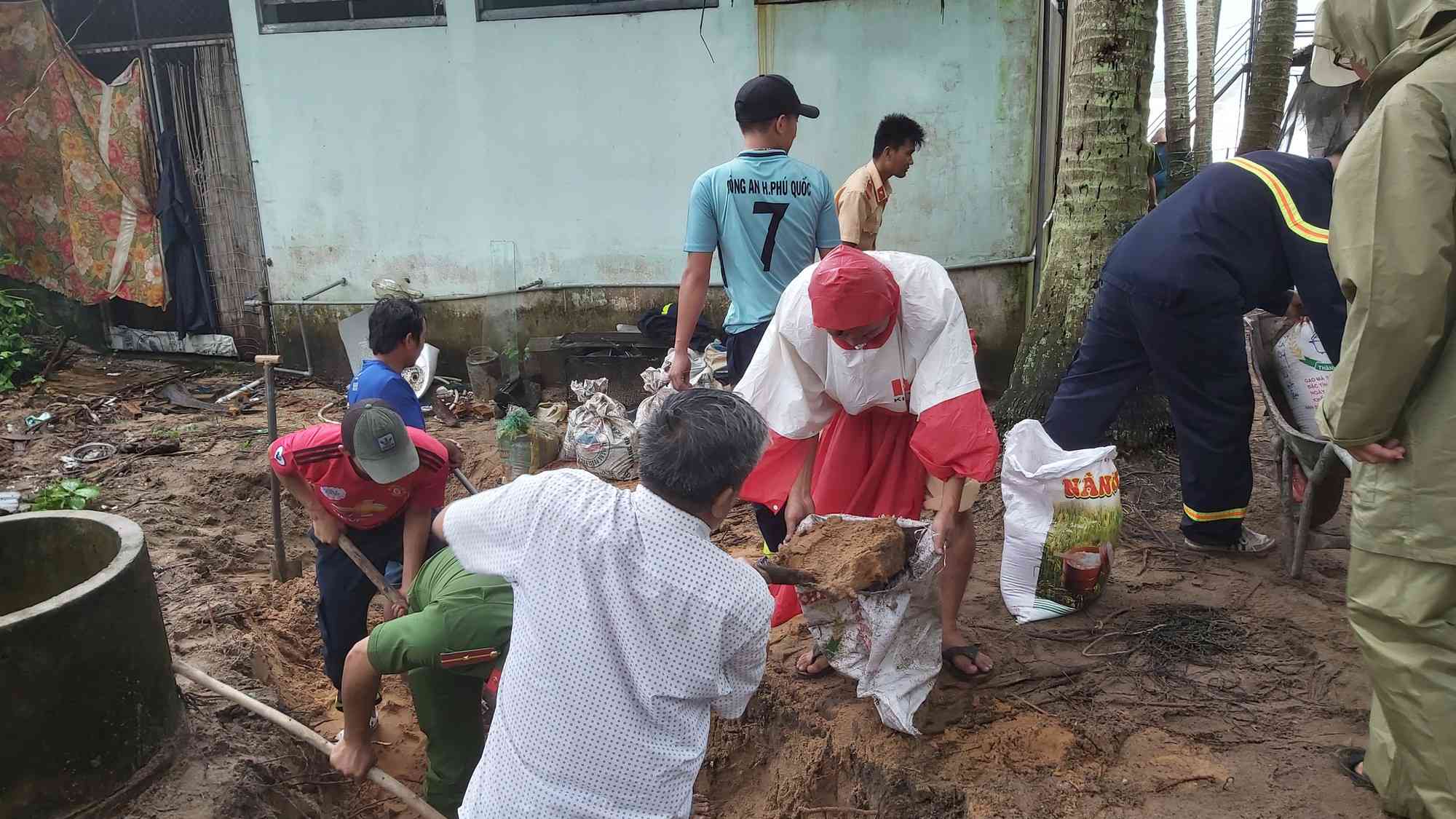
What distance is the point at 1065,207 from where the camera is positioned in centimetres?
490

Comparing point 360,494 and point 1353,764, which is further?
point 360,494

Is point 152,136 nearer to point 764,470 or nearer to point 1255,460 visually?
point 764,470

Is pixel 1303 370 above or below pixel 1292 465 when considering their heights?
above

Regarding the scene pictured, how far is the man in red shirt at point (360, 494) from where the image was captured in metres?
2.88

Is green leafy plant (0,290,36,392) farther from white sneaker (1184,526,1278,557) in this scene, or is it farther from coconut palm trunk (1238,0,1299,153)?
coconut palm trunk (1238,0,1299,153)

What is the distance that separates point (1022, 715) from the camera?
2969mm

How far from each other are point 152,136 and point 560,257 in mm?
3944

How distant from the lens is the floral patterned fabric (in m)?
7.81

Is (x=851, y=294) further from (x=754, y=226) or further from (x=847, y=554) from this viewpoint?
(x=754, y=226)

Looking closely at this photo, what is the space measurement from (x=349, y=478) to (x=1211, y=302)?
321cm

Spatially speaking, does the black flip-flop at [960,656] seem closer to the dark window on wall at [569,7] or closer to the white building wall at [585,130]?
the white building wall at [585,130]

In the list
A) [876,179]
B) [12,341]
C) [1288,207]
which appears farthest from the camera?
[12,341]

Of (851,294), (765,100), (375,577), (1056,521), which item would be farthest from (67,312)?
(1056,521)

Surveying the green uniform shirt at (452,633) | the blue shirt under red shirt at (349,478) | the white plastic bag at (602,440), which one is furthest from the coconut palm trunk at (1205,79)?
the green uniform shirt at (452,633)
